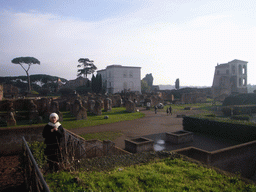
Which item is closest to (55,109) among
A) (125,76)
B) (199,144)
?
(199,144)

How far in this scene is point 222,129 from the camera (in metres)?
12.4

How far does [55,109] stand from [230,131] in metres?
16.9

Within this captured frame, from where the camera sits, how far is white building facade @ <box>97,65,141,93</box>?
6097 cm

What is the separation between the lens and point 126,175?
488cm

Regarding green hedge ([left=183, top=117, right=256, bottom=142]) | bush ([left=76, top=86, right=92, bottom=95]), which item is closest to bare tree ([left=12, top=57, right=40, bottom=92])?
bush ([left=76, top=86, right=92, bottom=95])

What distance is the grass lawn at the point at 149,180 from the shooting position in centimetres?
417

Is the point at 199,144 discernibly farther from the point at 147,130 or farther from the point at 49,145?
the point at 49,145

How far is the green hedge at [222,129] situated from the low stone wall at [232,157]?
8.12 feet

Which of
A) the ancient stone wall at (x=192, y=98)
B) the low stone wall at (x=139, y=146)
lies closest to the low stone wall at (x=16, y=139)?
the low stone wall at (x=139, y=146)

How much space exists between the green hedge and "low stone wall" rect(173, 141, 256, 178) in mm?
2476

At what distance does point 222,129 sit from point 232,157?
16.4 ft

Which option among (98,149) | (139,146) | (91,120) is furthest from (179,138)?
(91,120)

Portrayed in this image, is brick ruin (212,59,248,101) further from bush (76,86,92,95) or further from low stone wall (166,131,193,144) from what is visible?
low stone wall (166,131,193,144)

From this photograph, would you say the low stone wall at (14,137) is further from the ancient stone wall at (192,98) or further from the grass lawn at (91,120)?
the ancient stone wall at (192,98)
